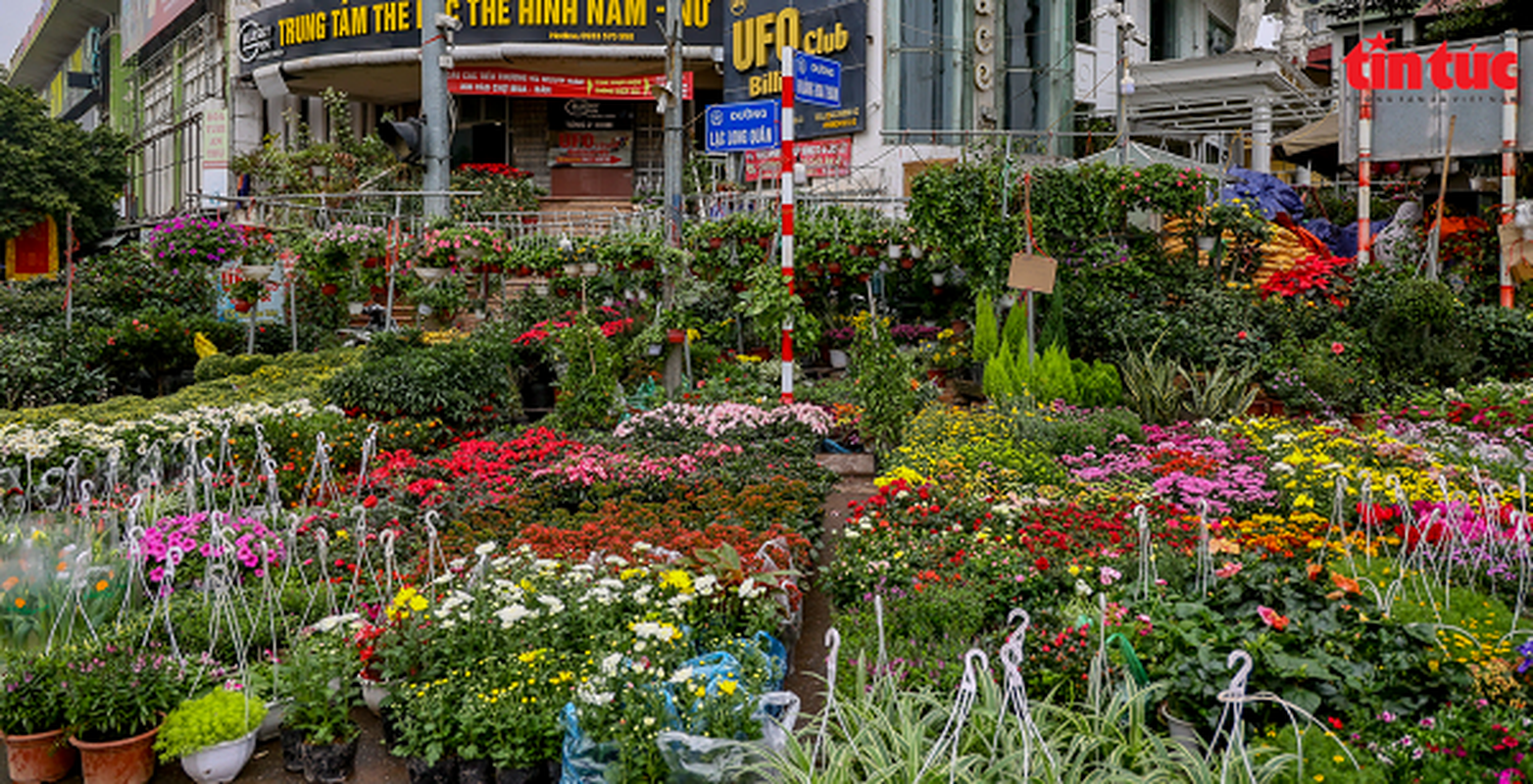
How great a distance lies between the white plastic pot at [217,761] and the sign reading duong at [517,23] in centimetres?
1932

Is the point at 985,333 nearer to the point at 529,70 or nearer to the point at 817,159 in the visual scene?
the point at 817,159

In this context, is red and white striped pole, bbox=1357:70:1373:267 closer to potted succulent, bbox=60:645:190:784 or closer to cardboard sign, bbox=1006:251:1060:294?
cardboard sign, bbox=1006:251:1060:294

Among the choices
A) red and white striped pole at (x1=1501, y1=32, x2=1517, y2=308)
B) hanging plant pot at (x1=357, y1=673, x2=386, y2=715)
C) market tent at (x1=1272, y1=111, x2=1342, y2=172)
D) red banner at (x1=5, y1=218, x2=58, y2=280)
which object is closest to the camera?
hanging plant pot at (x1=357, y1=673, x2=386, y2=715)

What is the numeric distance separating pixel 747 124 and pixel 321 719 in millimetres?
7849

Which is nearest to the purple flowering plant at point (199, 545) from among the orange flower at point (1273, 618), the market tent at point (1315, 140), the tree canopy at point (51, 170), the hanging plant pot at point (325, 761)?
the hanging plant pot at point (325, 761)

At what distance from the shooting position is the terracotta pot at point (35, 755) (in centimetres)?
427

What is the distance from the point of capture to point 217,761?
424 cm

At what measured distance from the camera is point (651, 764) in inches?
146

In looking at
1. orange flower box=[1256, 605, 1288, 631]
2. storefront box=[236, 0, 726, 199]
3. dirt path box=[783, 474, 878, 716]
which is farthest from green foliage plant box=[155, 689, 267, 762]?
storefront box=[236, 0, 726, 199]

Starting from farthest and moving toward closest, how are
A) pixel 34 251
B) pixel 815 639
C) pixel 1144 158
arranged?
1. pixel 34 251
2. pixel 1144 158
3. pixel 815 639

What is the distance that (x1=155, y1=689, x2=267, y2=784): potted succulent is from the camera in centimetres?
419

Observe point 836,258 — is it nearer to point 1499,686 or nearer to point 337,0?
point 1499,686

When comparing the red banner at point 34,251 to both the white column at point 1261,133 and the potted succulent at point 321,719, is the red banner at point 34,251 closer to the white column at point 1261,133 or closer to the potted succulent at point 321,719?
the white column at point 1261,133

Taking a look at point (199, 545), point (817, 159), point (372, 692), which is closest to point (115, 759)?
point (372, 692)
